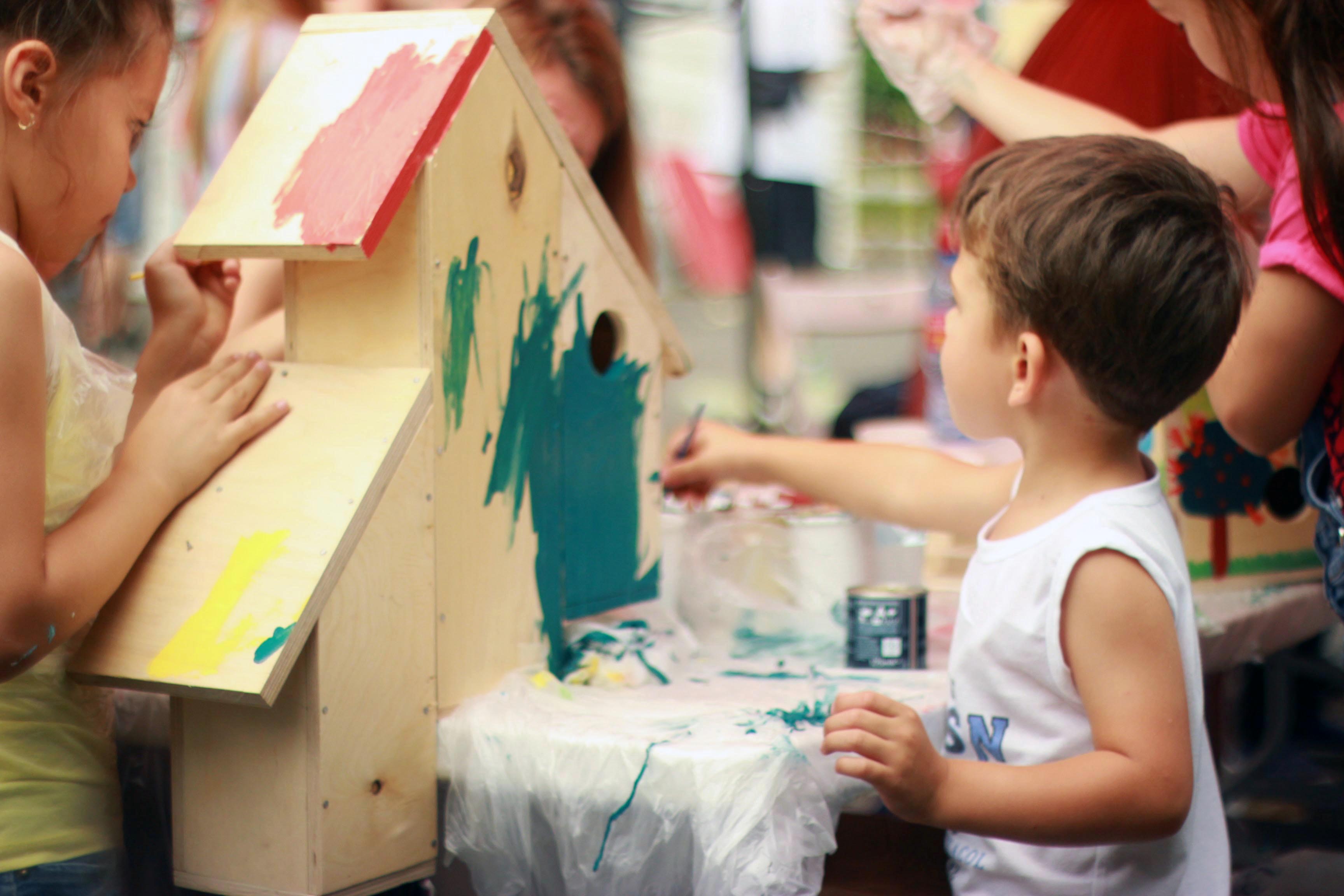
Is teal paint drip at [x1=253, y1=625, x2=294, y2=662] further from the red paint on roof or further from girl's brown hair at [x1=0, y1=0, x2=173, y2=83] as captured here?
girl's brown hair at [x1=0, y1=0, x2=173, y2=83]

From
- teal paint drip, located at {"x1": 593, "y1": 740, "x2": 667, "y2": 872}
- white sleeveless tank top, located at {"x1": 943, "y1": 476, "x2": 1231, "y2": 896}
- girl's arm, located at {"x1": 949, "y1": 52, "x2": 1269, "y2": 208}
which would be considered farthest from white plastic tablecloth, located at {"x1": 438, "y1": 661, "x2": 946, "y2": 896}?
girl's arm, located at {"x1": 949, "y1": 52, "x2": 1269, "y2": 208}

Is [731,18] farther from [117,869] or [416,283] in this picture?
[117,869]

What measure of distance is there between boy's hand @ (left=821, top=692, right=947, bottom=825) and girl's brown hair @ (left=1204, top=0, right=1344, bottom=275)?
57 cm

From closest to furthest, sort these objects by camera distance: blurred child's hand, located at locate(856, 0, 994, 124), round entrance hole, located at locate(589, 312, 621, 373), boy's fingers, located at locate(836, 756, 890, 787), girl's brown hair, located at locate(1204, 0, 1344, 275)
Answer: boy's fingers, located at locate(836, 756, 890, 787), girl's brown hair, located at locate(1204, 0, 1344, 275), round entrance hole, located at locate(589, 312, 621, 373), blurred child's hand, located at locate(856, 0, 994, 124)

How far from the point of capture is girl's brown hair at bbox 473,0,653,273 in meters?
1.77

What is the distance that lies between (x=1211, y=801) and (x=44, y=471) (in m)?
0.91

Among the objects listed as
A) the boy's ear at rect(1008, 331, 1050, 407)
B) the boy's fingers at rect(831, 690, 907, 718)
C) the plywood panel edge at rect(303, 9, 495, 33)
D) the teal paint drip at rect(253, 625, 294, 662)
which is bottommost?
the boy's fingers at rect(831, 690, 907, 718)

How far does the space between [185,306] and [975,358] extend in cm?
72

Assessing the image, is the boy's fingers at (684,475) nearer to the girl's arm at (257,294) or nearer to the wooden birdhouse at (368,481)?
the wooden birdhouse at (368,481)

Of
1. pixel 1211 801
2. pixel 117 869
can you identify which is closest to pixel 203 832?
pixel 117 869

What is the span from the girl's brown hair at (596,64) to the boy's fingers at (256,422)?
0.90 m

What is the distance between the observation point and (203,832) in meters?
0.91

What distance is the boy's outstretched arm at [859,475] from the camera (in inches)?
47.3

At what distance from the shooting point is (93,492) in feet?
3.02
